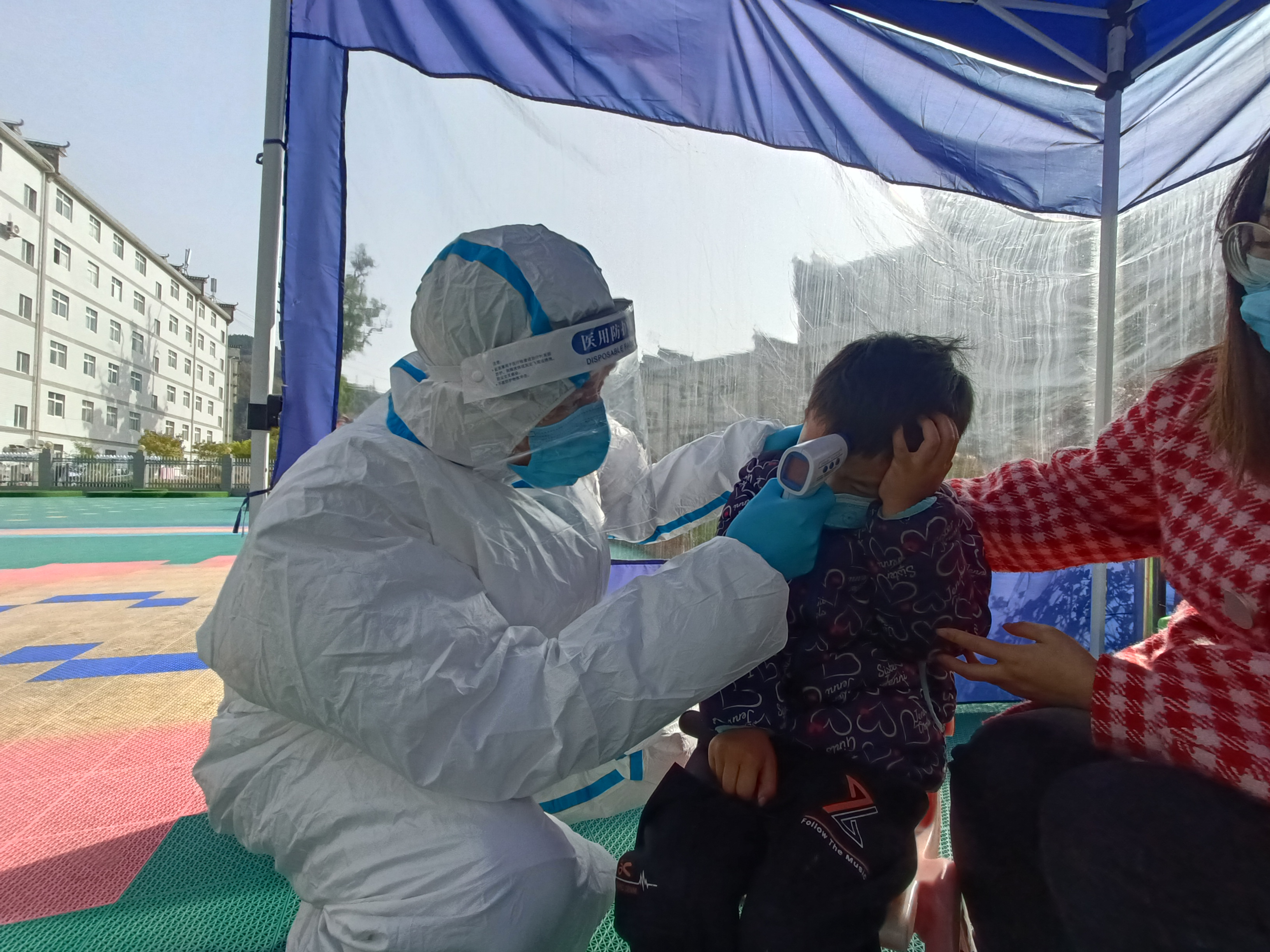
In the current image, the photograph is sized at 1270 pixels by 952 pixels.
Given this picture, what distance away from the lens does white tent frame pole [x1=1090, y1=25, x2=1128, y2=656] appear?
210 cm

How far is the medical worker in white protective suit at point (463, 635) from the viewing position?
858 mm

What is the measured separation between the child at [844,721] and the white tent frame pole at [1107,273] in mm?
1328

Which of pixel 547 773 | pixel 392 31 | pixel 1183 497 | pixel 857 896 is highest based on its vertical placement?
pixel 392 31

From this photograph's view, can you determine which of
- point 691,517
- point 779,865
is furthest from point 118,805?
point 779,865

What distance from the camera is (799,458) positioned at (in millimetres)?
996

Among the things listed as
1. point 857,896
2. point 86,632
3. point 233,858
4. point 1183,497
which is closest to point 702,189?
point 1183,497

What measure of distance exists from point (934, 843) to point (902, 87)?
192 centimetres

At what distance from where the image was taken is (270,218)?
5.23 feet

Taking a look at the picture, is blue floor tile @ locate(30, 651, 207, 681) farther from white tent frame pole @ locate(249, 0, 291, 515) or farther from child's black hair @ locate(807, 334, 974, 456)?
child's black hair @ locate(807, 334, 974, 456)

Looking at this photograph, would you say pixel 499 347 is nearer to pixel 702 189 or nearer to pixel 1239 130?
pixel 702 189

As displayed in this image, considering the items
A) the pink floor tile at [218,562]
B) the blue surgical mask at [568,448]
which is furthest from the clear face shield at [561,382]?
the pink floor tile at [218,562]

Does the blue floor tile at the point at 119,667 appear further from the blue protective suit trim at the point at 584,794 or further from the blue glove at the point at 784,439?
the blue glove at the point at 784,439

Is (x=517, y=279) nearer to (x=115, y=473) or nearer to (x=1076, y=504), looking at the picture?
(x=1076, y=504)

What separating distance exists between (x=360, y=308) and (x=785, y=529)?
3.84 ft
